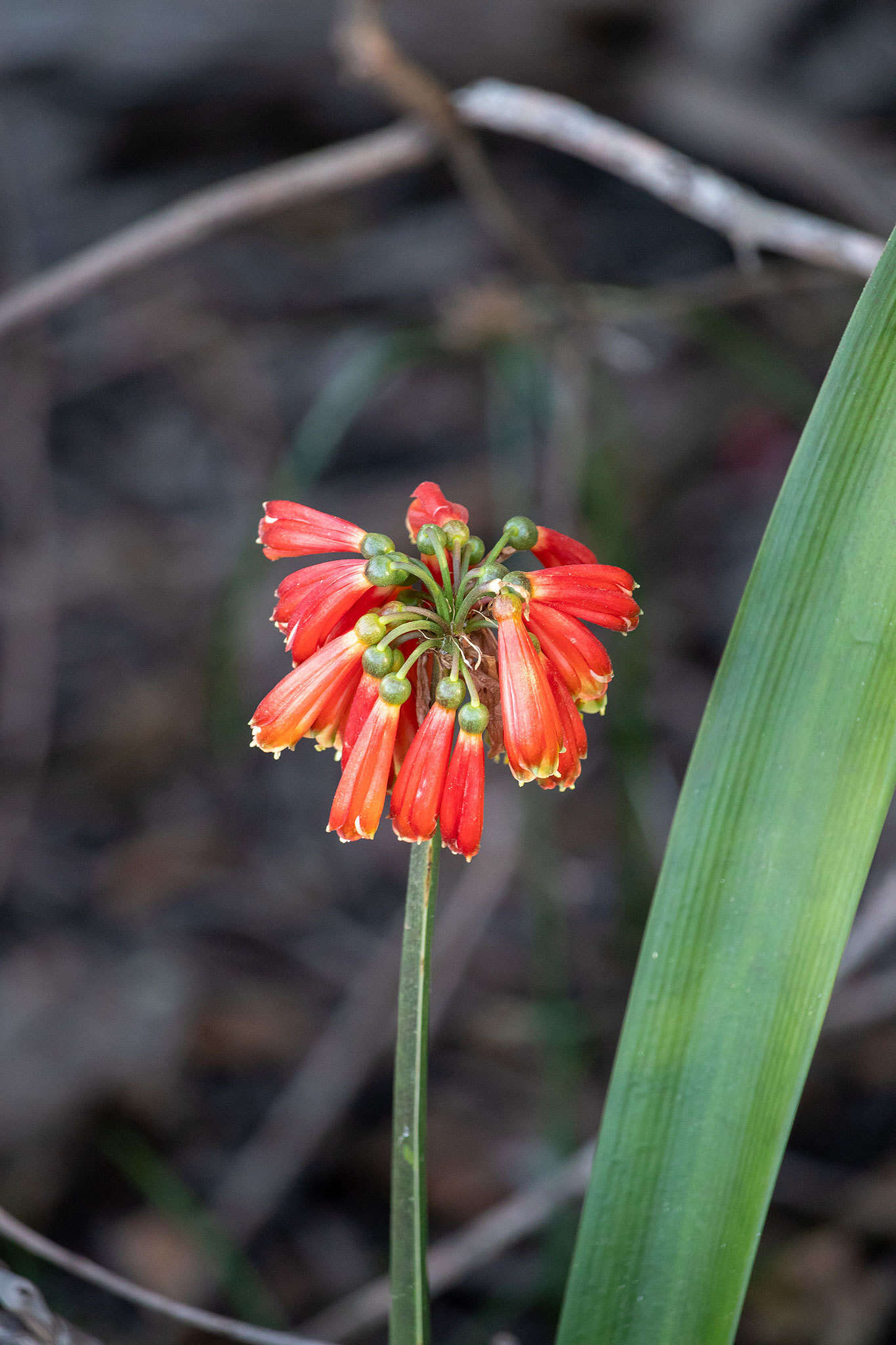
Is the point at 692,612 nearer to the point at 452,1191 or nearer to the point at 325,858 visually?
the point at 325,858

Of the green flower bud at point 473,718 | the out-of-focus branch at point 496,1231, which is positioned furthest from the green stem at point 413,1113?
the out-of-focus branch at point 496,1231

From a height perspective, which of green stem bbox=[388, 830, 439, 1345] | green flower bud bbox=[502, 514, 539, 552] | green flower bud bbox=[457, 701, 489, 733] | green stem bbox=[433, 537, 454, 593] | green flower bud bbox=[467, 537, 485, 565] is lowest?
green stem bbox=[388, 830, 439, 1345]

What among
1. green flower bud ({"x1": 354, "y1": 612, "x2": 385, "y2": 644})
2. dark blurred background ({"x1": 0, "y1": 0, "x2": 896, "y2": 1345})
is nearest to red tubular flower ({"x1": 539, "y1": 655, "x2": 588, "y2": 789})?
green flower bud ({"x1": 354, "y1": 612, "x2": 385, "y2": 644})

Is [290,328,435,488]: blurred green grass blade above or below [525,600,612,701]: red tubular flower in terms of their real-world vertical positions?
above

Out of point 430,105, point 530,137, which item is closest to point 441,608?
point 430,105

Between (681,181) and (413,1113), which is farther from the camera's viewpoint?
(681,181)

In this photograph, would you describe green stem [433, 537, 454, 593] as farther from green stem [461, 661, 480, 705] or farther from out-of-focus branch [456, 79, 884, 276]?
out-of-focus branch [456, 79, 884, 276]

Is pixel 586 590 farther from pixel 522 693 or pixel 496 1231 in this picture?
pixel 496 1231

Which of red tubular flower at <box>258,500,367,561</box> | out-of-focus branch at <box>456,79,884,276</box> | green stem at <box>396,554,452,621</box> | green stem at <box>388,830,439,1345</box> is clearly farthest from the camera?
out-of-focus branch at <box>456,79,884,276</box>
